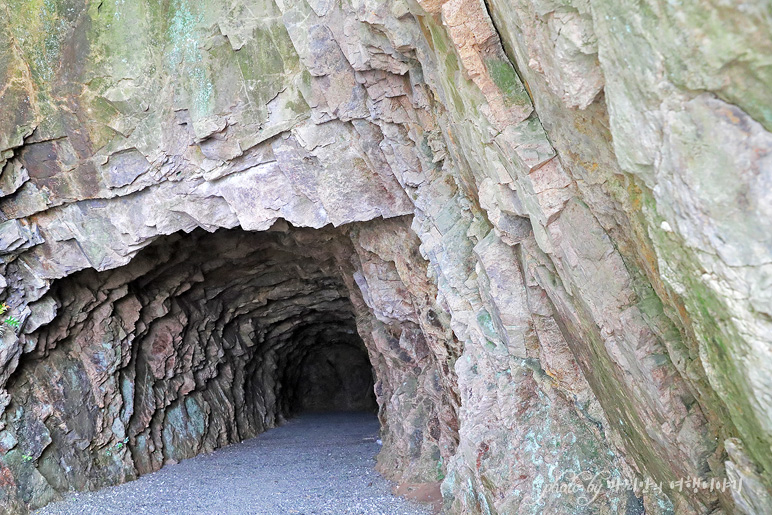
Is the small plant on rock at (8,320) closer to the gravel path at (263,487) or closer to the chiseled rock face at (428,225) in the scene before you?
the chiseled rock face at (428,225)

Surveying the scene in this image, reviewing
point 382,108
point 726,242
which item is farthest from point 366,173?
point 726,242

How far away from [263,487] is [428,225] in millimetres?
5704

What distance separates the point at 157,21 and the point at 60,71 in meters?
1.48

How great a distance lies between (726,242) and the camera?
2.32 metres

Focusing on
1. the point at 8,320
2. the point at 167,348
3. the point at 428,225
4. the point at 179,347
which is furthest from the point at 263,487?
the point at 428,225

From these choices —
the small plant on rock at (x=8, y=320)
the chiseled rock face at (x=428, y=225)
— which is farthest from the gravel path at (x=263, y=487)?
the small plant on rock at (x=8, y=320)

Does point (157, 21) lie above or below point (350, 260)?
above

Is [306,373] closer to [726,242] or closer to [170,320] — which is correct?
[170,320]

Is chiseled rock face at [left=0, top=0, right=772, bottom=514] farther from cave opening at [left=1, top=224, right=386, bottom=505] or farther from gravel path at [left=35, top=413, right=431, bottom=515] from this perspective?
gravel path at [left=35, top=413, right=431, bottom=515]

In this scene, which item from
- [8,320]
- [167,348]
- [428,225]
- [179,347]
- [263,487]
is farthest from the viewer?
[179,347]

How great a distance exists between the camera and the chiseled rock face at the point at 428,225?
250cm

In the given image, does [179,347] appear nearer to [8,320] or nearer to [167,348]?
[167,348]

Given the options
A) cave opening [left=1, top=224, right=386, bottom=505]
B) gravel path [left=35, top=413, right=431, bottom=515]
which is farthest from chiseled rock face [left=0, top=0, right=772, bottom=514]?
gravel path [left=35, top=413, right=431, bottom=515]

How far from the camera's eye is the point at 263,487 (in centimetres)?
1005
